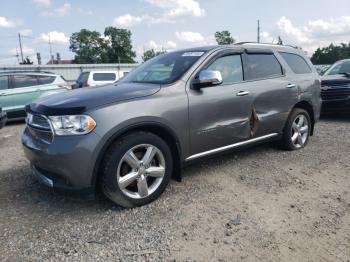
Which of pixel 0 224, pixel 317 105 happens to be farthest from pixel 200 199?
pixel 317 105

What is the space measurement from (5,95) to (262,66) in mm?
7517

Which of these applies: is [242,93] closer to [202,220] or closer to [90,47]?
[202,220]

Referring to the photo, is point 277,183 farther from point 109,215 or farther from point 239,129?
point 109,215

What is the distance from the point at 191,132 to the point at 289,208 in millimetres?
1321

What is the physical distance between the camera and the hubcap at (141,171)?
332 centimetres

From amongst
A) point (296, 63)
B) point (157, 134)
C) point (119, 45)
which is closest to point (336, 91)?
point (296, 63)

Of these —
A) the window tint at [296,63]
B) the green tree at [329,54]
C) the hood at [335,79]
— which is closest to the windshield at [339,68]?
the hood at [335,79]

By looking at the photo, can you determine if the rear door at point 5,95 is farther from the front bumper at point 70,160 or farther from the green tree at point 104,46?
the green tree at point 104,46

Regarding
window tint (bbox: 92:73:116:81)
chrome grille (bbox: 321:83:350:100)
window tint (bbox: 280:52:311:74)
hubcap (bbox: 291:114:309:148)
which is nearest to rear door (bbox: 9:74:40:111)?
window tint (bbox: 92:73:116:81)

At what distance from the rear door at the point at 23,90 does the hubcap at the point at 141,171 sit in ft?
23.5

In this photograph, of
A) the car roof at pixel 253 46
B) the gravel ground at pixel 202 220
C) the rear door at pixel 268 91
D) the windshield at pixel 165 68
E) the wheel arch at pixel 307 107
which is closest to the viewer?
the gravel ground at pixel 202 220

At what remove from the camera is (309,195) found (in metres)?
3.71

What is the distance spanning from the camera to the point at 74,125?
3082 millimetres

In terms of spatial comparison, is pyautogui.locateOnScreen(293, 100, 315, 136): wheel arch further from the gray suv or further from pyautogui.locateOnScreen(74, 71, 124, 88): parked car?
pyautogui.locateOnScreen(74, 71, 124, 88): parked car
